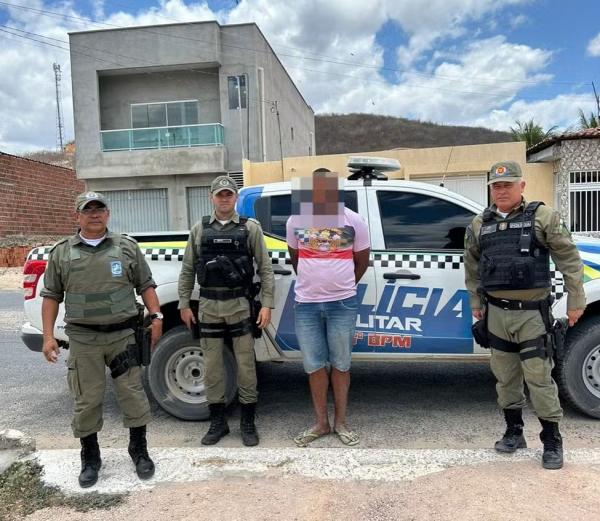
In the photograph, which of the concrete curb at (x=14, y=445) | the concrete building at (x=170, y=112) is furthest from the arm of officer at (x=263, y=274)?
the concrete building at (x=170, y=112)

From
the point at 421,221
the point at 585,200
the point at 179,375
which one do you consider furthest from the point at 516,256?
the point at 585,200

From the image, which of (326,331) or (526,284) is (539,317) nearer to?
(526,284)

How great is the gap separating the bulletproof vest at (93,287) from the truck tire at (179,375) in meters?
1.04

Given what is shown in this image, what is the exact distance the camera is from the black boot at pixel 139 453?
321 centimetres

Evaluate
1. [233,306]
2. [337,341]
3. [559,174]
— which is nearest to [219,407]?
[233,306]

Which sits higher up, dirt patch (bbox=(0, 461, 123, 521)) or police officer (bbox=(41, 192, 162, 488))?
police officer (bbox=(41, 192, 162, 488))

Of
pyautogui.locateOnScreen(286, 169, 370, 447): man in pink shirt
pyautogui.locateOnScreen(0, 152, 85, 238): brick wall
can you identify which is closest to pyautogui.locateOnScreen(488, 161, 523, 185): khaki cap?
pyautogui.locateOnScreen(286, 169, 370, 447): man in pink shirt

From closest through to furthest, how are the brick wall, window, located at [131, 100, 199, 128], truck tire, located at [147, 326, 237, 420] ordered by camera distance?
1. truck tire, located at [147, 326, 237, 420]
2. window, located at [131, 100, 199, 128]
3. the brick wall

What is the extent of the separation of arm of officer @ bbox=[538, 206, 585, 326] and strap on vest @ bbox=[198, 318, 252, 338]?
2.00 meters

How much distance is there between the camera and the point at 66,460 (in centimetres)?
340

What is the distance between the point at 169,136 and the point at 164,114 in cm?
191

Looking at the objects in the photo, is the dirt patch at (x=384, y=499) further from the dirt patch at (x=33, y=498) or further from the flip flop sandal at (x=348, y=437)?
the flip flop sandal at (x=348, y=437)

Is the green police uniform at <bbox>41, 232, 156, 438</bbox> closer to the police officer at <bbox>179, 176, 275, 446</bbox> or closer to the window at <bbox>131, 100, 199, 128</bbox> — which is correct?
the police officer at <bbox>179, 176, 275, 446</bbox>

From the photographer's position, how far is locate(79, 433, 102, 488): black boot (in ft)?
10.4
